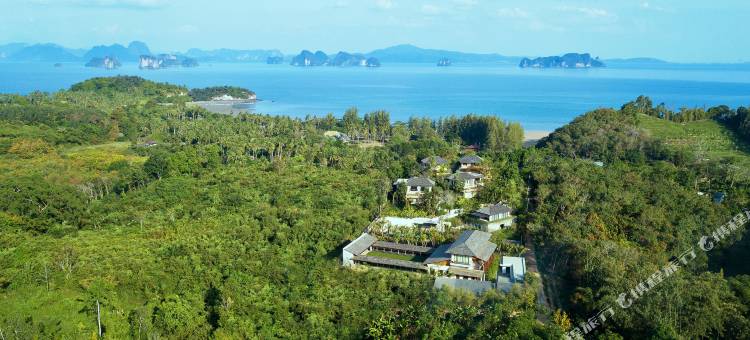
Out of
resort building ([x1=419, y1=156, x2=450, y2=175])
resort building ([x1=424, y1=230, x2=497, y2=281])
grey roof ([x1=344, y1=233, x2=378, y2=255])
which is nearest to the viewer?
resort building ([x1=424, y1=230, x2=497, y2=281])

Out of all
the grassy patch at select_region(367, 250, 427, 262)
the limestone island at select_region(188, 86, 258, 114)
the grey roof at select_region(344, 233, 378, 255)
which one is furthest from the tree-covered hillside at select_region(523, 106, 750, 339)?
the limestone island at select_region(188, 86, 258, 114)

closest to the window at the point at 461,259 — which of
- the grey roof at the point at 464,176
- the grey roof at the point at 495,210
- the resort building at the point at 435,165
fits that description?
the grey roof at the point at 495,210

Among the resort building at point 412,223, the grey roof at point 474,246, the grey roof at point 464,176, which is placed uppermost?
the grey roof at point 464,176

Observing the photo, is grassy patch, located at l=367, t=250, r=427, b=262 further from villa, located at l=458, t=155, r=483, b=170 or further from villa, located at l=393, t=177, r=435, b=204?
villa, located at l=458, t=155, r=483, b=170

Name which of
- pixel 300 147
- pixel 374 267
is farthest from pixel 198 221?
pixel 300 147

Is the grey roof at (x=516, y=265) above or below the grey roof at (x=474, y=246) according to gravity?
below

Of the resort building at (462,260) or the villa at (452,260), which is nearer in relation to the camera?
the villa at (452,260)

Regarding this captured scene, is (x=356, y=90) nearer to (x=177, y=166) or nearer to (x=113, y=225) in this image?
(x=177, y=166)

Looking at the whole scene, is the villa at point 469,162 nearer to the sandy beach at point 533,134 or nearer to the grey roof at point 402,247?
the grey roof at point 402,247
